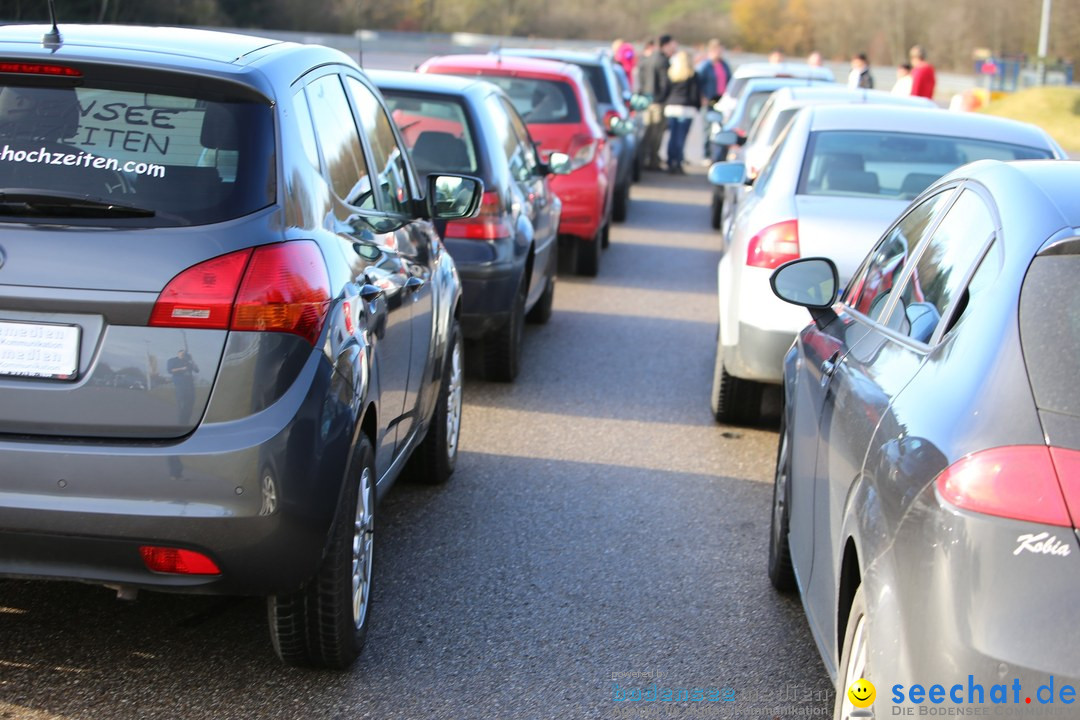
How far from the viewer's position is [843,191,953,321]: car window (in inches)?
166

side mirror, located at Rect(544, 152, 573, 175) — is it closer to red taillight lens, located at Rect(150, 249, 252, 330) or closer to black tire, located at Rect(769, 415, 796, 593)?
black tire, located at Rect(769, 415, 796, 593)

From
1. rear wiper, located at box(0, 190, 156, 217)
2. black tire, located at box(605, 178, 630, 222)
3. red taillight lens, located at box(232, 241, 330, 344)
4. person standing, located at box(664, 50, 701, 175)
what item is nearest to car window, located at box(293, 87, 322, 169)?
red taillight lens, located at box(232, 241, 330, 344)

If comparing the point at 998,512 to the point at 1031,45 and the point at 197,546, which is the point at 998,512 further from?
the point at 1031,45

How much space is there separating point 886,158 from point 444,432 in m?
3.17

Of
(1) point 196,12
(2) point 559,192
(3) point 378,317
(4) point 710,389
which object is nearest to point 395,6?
(1) point 196,12

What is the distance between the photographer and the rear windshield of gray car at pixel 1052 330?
107 inches

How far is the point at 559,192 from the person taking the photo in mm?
12336

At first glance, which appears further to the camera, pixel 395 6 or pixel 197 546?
pixel 395 6

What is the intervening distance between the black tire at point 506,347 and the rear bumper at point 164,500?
464 cm

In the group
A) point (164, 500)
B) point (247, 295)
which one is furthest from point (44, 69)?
point (164, 500)

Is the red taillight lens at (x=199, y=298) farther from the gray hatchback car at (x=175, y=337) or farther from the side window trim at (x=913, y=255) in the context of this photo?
the side window trim at (x=913, y=255)

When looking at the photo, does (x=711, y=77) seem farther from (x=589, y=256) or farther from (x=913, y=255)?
(x=913, y=255)

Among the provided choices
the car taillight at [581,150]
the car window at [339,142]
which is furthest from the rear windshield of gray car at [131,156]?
the car taillight at [581,150]

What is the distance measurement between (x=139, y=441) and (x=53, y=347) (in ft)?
1.04
